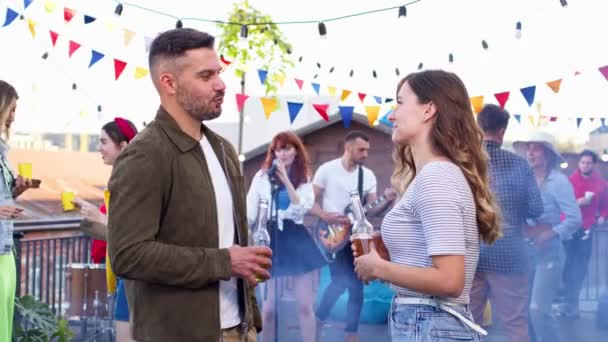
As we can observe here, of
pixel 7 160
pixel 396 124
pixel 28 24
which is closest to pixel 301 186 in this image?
pixel 28 24

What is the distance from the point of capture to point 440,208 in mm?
2676

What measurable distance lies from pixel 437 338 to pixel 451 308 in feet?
0.35

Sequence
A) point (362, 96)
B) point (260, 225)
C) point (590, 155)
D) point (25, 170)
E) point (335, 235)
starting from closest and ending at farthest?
point (260, 225) < point (25, 170) < point (335, 235) < point (362, 96) < point (590, 155)

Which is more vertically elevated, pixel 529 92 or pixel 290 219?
pixel 529 92

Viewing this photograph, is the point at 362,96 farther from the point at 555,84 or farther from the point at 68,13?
the point at 68,13

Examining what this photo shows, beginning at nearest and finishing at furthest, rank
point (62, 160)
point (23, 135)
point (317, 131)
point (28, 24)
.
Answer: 1. point (28, 24)
2. point (317, 131)
3. point (62, 160)
4. point (23, 135)

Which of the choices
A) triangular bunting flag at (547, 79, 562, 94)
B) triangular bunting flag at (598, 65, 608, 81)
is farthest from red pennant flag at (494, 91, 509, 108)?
triangular bunting flag at (598, 65, 608, 81)

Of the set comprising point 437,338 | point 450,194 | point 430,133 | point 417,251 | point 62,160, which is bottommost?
point 437,338

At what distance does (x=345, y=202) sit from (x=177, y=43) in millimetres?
5227

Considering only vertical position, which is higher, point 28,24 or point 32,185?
point 28,24

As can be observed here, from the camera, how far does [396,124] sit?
9.75ft

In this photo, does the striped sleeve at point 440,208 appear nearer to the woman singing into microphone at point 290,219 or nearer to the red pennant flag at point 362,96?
the woman singing into microphone at point 290,219

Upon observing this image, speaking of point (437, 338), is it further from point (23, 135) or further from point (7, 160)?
point (23, 135)

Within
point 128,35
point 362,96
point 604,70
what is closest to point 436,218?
point 604,70
